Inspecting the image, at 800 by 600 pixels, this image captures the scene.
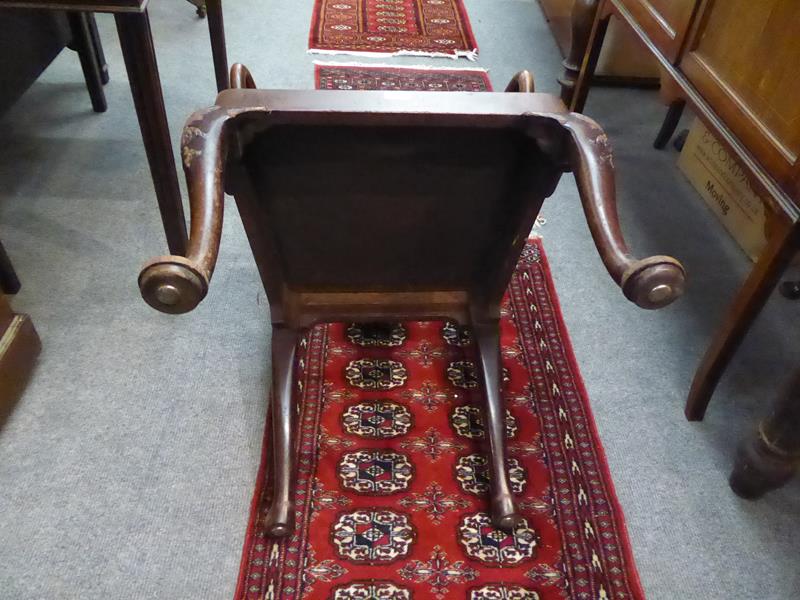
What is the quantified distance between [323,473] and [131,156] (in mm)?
1275

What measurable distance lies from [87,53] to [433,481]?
170 cm

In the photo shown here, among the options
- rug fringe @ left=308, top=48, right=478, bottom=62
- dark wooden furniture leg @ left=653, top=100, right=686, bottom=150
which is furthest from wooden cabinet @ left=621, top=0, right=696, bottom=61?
rug fringe @ left=308, top=48, right=478, bottom=62

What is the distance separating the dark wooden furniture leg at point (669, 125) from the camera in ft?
7.18

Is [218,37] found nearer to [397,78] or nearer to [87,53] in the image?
[87,53]

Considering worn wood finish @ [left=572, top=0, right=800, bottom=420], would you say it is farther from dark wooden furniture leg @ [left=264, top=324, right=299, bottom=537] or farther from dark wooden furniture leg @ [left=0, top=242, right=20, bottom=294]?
dark wooden furniture leg @ [left=0, top=242, right=20, bottom=294]

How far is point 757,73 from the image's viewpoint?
3.75 ft

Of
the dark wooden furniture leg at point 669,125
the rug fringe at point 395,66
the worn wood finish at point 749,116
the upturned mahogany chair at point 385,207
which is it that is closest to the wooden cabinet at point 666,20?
the worn wood finish at point 749,116

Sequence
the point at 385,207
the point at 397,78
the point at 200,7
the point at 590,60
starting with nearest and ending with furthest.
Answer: the point at 385,207
the point at 590,60
the point at 397,78
the point at 200,7

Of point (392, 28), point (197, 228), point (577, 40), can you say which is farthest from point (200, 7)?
point (197, 228)

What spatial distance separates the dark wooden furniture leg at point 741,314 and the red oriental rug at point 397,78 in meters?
1.45

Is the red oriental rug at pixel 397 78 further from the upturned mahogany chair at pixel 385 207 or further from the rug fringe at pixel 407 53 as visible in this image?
the upturned mahogany chair at pixel 385 207

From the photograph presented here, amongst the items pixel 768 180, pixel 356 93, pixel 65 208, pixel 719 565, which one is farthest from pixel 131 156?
pixel 719 565

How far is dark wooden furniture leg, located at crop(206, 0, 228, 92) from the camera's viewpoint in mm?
1970

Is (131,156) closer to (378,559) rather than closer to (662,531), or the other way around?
(378,559)
